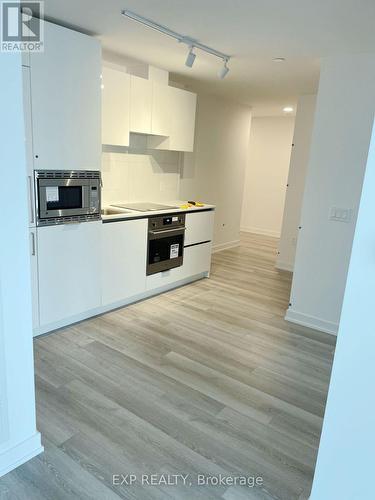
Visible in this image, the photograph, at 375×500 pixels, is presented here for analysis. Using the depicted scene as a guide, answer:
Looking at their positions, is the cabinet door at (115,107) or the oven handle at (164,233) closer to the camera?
the cabinet door at (115,107)

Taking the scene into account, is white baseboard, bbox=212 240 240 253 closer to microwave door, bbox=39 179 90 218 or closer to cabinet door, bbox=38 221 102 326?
cabinet door, bbox=38 221 102 326

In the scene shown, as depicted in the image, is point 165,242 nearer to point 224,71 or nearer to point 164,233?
point 164,233

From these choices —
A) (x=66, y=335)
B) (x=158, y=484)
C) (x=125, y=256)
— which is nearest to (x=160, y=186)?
(x=125, y=256)

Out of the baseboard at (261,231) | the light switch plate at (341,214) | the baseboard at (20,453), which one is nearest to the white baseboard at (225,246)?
the baseboard at (261,231)

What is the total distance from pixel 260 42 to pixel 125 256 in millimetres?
2198

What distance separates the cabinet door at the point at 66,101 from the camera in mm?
2611

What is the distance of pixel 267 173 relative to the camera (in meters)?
7.71

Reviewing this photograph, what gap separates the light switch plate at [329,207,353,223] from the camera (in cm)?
326

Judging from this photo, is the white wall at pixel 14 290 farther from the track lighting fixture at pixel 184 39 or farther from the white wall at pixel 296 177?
the white wall at pixel 296 177

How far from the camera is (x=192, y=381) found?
2508 mm

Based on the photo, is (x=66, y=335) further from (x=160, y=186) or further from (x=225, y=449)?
(x=160, y=186)

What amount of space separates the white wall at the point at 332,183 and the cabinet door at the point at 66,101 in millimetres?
1980

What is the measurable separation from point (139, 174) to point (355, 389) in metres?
3.53

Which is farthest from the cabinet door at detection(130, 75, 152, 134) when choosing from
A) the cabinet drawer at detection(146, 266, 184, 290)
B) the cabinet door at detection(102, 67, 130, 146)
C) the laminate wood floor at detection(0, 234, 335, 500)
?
the laminate wood floor at detection(0, 234, 335, 500)
